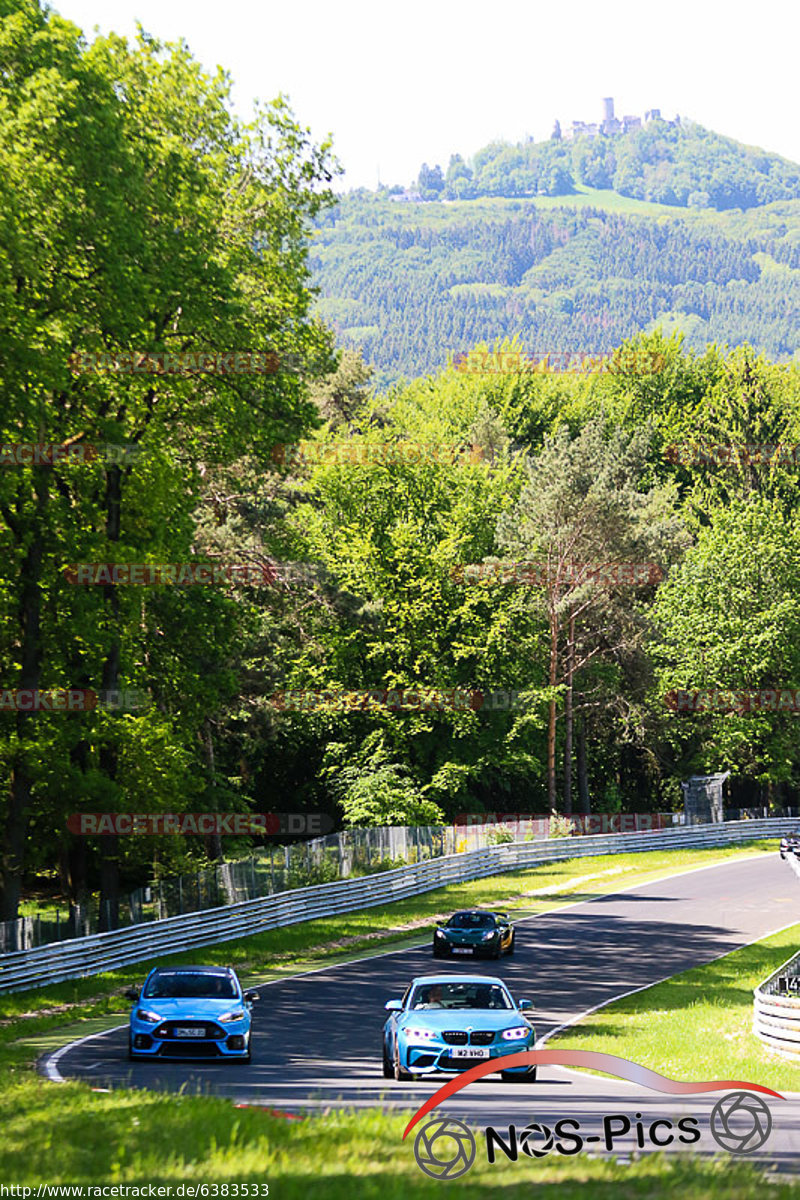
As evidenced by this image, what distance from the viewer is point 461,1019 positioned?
15547mm

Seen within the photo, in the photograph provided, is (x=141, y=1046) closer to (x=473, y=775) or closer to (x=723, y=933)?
(x=723, y=933)

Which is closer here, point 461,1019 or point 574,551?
point 461,1019

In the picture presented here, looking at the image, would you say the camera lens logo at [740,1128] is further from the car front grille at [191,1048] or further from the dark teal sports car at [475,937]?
the dark teal sports car at [475,937]

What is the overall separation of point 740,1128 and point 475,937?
18.3 metres

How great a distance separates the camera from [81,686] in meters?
32.9

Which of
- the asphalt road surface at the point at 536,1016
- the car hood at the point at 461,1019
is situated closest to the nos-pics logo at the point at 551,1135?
the asphalt road surface at the point at 536,1016

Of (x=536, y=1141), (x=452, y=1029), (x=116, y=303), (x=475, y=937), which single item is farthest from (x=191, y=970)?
(x=116, y=303)

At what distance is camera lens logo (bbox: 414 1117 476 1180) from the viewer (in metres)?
8.77

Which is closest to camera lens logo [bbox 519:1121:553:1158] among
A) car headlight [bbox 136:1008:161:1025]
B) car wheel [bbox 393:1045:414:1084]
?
car wheel [bbox 393:1045:414:1084]

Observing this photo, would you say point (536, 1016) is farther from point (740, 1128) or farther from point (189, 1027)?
point (740, 1128)

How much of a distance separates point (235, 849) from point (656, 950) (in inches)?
856

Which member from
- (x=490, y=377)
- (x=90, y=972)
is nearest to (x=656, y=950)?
(x=90, y=972)

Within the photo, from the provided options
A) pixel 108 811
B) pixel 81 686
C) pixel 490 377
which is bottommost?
pixel 108 811

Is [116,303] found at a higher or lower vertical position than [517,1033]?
higher
